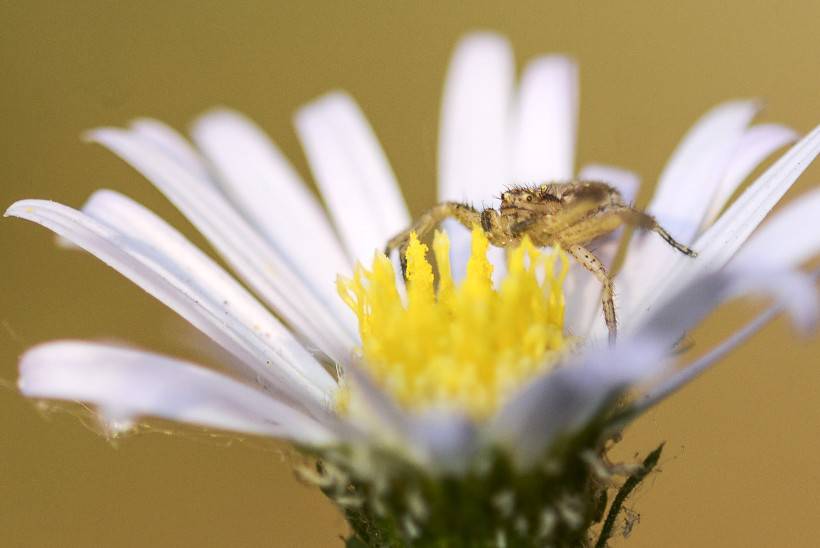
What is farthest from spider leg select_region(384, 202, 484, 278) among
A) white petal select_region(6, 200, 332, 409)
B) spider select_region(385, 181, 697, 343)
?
white petal select_region(6, 200, 332, 409)

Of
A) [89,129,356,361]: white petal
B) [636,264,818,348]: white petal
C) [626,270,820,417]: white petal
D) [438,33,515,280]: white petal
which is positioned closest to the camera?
[636,264,818,348]: white petal

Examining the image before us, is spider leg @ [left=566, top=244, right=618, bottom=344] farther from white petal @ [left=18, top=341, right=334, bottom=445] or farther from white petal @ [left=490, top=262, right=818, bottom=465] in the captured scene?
white petal @ [left=18, top=341, right=334, bottom=445]

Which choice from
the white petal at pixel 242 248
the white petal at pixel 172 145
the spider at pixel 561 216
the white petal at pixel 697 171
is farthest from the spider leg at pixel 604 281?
the white petal at pixel 172 145

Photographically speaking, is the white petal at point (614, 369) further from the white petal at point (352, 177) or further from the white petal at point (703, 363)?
the white petal at point (352, 177)

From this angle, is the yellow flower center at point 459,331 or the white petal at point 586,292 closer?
the yellow flower center at point 459,331

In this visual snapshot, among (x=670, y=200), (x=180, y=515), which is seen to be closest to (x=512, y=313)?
(x=670, y=200)

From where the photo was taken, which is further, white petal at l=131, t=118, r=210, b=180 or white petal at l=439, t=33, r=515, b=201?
white petal at l=439, t=33, r=515, b=201

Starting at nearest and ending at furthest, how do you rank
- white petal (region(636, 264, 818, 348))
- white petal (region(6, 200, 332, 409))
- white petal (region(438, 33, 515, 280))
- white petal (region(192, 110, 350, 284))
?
white petal (region(636, 264, 818, 348))
white petal (region(6, 200, 332, 409))
white petal (region(192, 110, 350, 284))
white petal (region(438, 33, 515, 280))

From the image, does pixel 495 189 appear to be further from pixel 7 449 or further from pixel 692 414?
pixel 7 449
